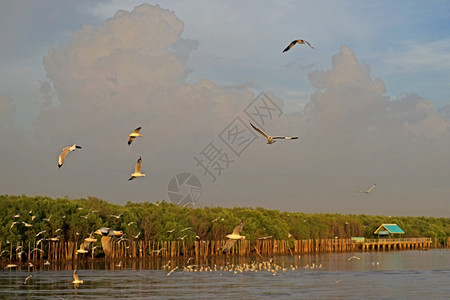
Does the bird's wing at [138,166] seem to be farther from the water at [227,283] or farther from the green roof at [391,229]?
the green roof at [391,229]

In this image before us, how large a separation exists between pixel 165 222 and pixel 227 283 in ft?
125

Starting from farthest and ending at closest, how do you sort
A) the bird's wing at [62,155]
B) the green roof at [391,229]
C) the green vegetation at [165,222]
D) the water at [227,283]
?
the green roof at [391,229] < the green vegetation at [165,222] < the water at [227,283] < the bird's wing at [62,155]

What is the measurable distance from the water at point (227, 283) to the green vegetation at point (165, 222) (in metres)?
5.59

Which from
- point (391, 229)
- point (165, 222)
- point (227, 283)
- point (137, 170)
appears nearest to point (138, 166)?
point (137, 170)

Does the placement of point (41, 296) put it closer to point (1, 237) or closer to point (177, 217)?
point (1, 237)

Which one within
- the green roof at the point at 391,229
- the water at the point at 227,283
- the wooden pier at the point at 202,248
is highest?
the green roof at the point at 391,229

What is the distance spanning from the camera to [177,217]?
94062 mm

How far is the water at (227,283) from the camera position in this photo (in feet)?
147

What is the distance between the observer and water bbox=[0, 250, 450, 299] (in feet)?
147

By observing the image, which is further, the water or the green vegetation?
the green vegetation

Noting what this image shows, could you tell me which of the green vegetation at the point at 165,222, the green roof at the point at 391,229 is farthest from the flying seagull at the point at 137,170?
the green roof at the point at 391,229

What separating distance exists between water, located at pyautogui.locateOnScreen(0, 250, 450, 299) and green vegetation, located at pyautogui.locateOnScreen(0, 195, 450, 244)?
5.59 meters

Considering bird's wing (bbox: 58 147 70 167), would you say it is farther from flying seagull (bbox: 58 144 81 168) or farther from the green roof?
the green roof

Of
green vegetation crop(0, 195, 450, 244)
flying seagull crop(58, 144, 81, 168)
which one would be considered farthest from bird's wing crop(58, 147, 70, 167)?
green vegetation crop(0, 195, 450, 244)
